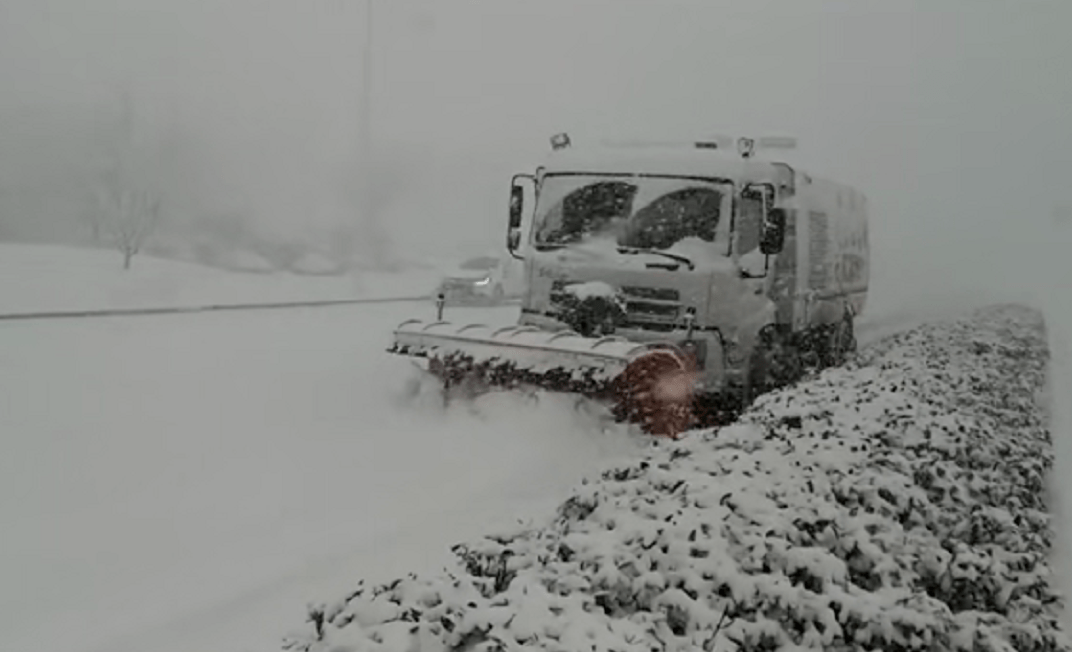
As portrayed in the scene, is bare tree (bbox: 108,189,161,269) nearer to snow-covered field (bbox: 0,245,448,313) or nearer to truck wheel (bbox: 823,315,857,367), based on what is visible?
Answer: snow-covered field (bbox: 0,245,448,313)

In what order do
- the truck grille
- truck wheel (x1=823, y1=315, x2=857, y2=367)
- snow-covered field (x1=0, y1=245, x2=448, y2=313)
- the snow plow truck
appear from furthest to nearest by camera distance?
snow-covered field (x1=0, y1=245, x2=448, y2=313) → truck wheel (x1=823, y1=315, x2=857, y2=367) → the truck grille → the snow plow truck

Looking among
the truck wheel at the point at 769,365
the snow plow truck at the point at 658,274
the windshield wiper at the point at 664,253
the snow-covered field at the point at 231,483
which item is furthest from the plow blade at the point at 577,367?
the truck wheel at the point at 769,365

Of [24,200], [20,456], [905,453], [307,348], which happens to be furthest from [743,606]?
[24,200]

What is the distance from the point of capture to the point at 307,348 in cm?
1758

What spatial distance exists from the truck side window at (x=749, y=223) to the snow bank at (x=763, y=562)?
4984 mm

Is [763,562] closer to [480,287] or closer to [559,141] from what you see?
[559,141]

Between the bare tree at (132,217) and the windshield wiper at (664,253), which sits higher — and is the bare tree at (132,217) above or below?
below

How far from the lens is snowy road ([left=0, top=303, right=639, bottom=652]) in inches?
203

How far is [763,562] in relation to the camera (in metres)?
3.21

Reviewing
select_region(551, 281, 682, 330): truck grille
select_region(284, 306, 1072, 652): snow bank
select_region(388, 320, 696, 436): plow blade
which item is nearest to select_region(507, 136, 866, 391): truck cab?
select_region(551, 281, 682, 330): truck grille

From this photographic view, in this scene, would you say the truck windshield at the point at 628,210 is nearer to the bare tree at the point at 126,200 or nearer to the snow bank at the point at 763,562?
the snow bank at the point at 763,562

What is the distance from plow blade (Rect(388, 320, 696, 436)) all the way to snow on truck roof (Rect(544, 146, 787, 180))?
2.09m

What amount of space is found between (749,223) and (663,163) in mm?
1104

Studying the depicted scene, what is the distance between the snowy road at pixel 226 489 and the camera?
16.9ft
